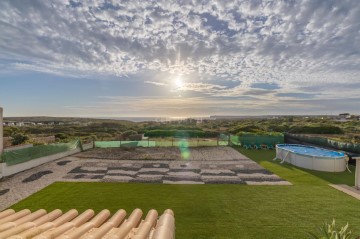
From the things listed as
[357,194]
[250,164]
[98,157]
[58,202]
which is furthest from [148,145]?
[357,194]

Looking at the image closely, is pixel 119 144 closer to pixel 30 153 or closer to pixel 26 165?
pixel 30 153

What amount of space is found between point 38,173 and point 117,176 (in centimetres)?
480

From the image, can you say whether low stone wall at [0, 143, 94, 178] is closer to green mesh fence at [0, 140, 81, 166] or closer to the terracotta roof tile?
green mesh fence at [0, 140, 81, 166]

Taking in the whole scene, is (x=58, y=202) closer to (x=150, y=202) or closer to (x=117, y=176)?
(x=150, y=202)

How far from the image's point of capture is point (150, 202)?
908 centimetres

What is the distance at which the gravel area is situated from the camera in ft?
38.9

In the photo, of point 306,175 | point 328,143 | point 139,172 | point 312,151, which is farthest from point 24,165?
point 328,143

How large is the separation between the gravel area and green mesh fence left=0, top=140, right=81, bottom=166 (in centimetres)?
83

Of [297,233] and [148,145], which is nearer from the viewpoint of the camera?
[297,233]

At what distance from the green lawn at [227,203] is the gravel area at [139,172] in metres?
1.02

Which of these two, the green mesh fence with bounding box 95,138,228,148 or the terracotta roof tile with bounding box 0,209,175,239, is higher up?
the terracotta roof tile with bounding box 0,209,175,239

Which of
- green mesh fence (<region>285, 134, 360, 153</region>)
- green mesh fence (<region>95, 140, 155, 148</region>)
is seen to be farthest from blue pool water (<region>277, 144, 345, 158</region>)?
green mesh fence (<region>95, 140, 155, 148</region>)

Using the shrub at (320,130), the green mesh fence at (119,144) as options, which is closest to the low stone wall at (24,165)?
the green mesh fence at (119,144)

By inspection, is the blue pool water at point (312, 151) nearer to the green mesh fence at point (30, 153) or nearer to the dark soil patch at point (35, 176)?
the dark soil patch at point (35, 176)
